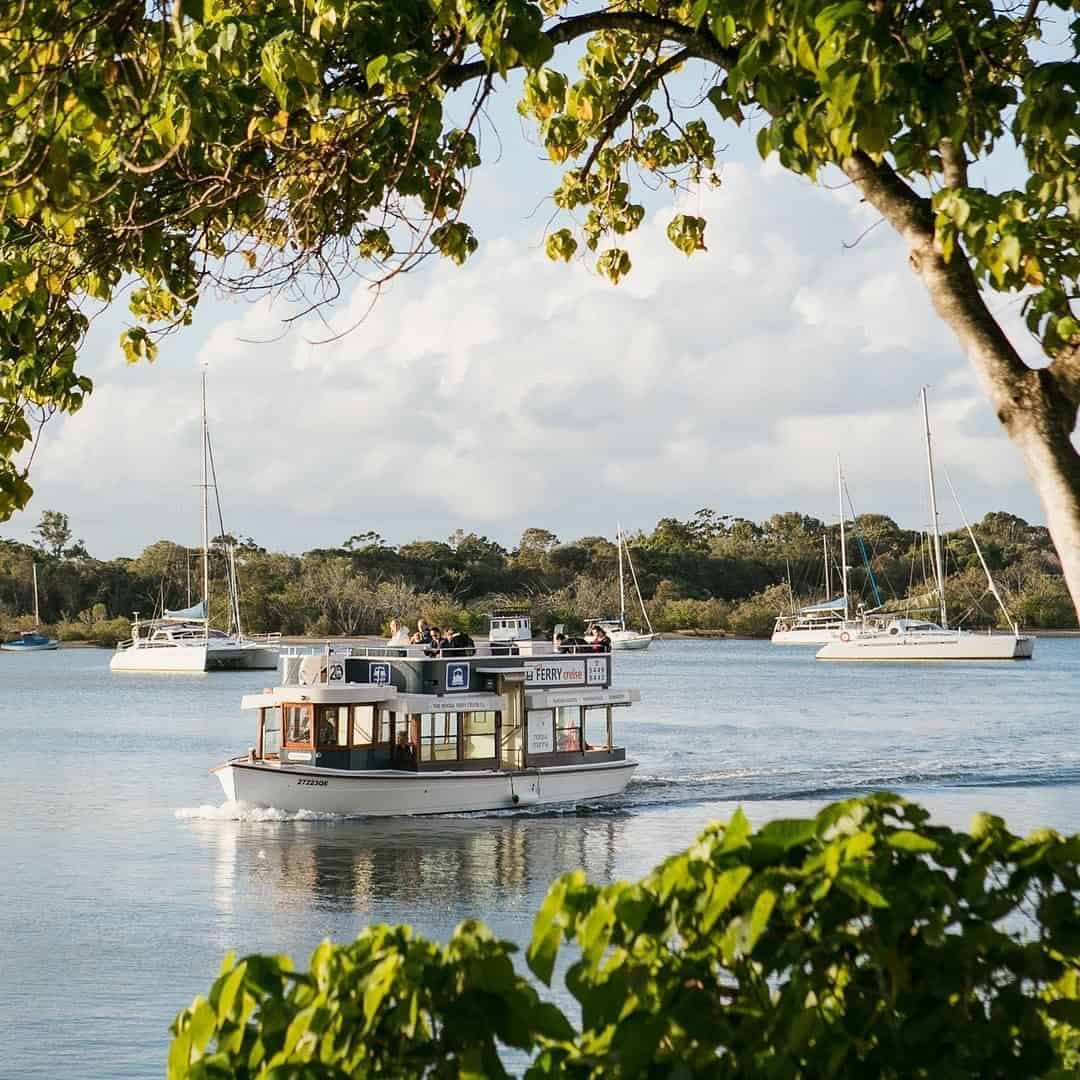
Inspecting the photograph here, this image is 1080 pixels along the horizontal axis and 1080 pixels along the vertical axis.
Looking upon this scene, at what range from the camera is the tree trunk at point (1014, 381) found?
4.96 m

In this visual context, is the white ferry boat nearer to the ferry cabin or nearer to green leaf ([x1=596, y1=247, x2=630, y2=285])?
the ferry cabin

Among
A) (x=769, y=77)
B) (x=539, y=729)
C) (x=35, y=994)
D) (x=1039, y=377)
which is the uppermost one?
(x=769, y=77)

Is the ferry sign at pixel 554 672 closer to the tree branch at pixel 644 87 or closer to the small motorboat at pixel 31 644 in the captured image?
the tree branch at pixel 644 87

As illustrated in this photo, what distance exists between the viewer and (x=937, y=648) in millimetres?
100312

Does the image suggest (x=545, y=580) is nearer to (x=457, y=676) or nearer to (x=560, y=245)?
(x=457, y=676)

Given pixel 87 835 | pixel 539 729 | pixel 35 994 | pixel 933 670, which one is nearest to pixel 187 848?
pixel 87 835

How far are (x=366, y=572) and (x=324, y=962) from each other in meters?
131

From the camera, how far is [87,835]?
32938mm

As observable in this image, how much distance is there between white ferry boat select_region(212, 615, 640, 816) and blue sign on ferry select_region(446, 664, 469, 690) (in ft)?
0.08

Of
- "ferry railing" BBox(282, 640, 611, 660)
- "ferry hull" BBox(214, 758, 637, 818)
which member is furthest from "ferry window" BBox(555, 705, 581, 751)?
"ferry railing" BBox(282, 640, 611, 660)

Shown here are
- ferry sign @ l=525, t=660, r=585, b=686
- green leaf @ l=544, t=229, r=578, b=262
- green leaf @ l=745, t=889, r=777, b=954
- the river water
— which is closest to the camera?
green leaf @ l=745, t=889, r=777, b=954

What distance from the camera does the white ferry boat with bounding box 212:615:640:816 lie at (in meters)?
30.1

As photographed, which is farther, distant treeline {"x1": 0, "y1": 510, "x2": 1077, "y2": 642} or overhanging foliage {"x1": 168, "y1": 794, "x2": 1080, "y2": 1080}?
distant treeline {"x1": 0, "y1": 510, "x2": 1077, "y2": 642}

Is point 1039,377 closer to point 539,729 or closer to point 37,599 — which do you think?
point 539,729
